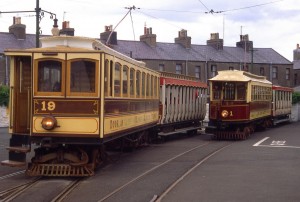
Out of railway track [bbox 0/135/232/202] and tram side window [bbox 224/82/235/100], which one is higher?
tram side window [bbox 224/82/235/100]

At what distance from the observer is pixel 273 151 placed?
713 inches

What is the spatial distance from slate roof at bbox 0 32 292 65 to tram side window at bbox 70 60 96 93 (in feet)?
110

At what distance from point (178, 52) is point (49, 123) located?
42172 mm

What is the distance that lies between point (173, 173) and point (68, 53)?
374 centimetres

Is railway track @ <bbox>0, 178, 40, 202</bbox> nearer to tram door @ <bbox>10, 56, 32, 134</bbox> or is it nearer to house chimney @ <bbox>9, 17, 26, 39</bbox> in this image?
tram door @ <bbox>10, 56, 32, 134</bbox>

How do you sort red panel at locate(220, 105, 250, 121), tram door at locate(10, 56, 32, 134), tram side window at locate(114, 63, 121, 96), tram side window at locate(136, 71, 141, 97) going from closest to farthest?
tram door at locate(10, 56, 32, 134), tram side window at locate(114, 63, 121, 96), tram side window at locate(136, 71, 141, 97), red panel at locate(220, 105, 250, 121)

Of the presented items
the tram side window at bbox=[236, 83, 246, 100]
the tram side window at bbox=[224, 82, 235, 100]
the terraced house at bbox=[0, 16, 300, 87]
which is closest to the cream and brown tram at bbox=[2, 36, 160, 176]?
the tram side window at bbox=[224, 82, 235, 100]

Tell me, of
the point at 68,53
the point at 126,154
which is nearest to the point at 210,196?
the point at 68,53

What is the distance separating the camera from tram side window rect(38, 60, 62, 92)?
38.3 feet

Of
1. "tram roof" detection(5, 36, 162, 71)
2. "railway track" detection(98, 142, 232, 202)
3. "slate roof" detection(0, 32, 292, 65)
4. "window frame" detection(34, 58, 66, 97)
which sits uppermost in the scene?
"slate roof" detection(0, 32, 292, 65)

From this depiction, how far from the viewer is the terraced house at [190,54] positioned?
4572 cm

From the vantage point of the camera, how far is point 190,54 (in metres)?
53.3

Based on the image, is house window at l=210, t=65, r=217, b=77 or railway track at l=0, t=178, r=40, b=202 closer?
railway track at l=0, t=178, r=40, b=202

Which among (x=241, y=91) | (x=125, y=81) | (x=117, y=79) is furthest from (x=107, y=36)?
(x=117, y=79)
